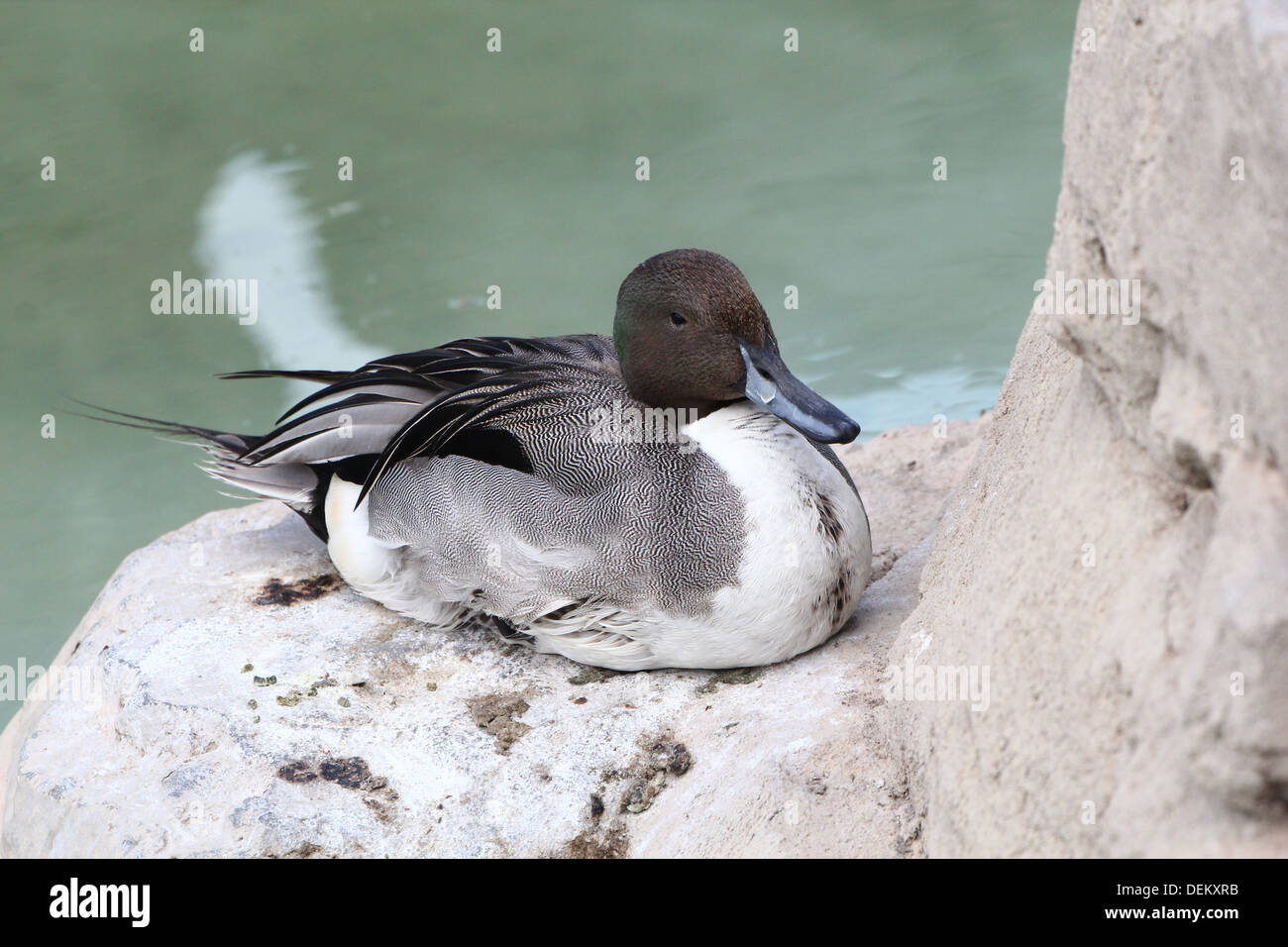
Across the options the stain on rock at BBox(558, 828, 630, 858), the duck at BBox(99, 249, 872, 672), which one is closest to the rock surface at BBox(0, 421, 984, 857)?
the stain on rock at BBox(558, 828, 630, 858)

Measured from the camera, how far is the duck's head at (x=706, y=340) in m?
2.91

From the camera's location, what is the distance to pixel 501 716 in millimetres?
2922

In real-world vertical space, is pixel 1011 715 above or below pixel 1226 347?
below

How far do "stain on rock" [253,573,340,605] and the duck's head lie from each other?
1.07 meters

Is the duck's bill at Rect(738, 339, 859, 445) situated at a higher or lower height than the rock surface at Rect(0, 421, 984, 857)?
higher

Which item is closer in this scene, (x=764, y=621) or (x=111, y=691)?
(x=764, y=621)

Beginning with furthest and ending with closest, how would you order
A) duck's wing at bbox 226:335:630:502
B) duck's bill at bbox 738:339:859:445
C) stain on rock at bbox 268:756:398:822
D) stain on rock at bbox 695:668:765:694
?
duck's wing at bbox 226:335:630:502
stain on rock at bbox 695:668:765:694
duck's bill at bbox 738:339:859:445
stain on rock at bbox 268:756:398:822

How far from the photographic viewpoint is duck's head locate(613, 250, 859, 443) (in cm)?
291

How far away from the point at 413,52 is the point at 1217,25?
22.1ft

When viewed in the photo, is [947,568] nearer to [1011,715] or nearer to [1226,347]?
[1011,715]

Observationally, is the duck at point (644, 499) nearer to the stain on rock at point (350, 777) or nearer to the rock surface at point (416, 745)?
the rock surface at point (416, 745)

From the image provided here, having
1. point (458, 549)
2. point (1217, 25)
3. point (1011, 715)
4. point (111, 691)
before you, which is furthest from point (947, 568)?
point (111, 691)

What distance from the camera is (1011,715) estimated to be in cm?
205

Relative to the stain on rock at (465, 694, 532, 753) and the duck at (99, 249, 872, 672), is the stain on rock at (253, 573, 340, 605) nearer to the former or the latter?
the duck at (99, 249, 872, 672)
